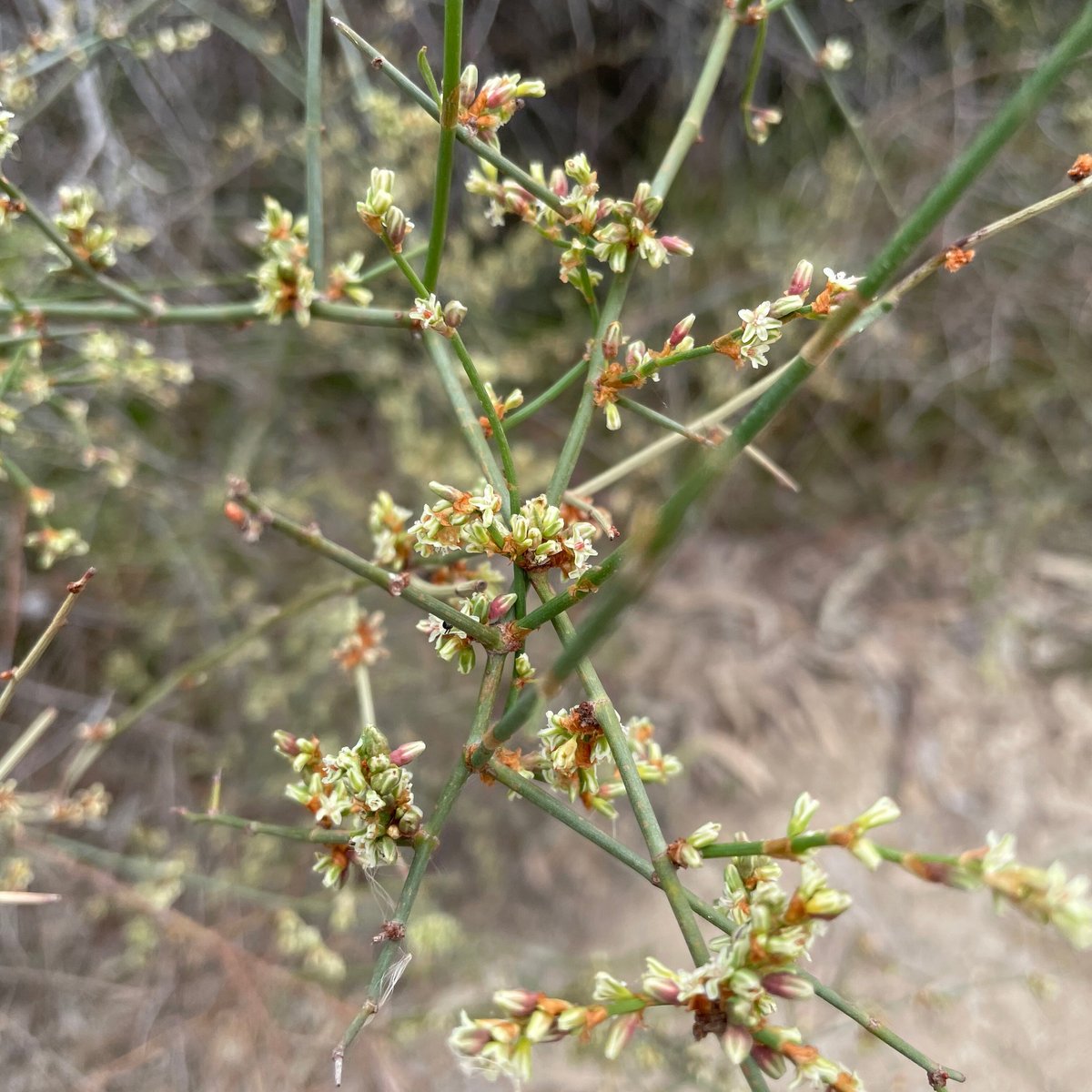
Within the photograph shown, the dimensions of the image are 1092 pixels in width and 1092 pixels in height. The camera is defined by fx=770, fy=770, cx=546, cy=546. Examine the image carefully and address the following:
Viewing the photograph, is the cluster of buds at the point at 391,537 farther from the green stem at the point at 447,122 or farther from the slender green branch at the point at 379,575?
the green stem at the point at 447,122

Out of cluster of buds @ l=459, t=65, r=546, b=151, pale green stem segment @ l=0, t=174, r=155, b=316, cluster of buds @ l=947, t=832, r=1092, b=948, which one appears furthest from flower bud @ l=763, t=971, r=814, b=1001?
pale green stem segment @ l=0, t=174, r=155, b=316

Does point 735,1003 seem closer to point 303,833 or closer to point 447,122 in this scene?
point 303,833

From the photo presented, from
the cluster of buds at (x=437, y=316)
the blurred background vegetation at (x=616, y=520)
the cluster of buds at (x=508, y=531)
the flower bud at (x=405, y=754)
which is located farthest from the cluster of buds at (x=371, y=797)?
the blurred background vegetation at (x=616, y=520)

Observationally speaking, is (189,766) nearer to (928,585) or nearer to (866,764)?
(866,764)

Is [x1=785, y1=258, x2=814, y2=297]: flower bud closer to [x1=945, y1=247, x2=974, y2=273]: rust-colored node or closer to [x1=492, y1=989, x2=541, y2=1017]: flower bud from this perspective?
[x1=945, y1=247, x2=974, y2=273]: rust-colored node

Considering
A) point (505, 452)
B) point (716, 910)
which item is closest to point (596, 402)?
point (505, 452)
